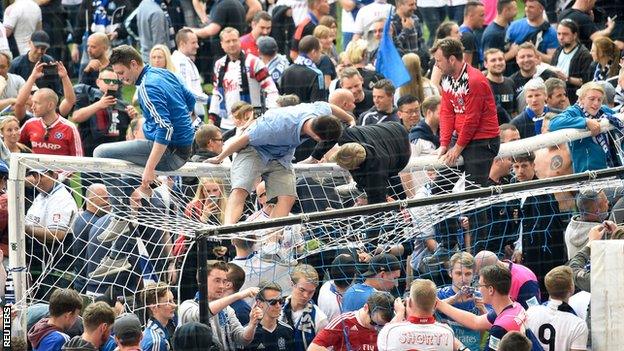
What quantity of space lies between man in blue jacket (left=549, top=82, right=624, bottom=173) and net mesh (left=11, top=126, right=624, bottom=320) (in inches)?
19.4

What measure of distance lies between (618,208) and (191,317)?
309cm

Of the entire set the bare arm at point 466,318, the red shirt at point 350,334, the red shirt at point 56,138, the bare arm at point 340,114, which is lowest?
the red shirt at point 350,334

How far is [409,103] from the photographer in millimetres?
13070

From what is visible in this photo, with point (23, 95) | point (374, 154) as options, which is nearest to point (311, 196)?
point (374, 154)

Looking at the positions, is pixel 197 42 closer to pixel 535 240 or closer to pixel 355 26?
pixel 355 26

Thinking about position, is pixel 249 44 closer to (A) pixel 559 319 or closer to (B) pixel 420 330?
(A) pixel 559 319

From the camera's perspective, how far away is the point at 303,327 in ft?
32.5

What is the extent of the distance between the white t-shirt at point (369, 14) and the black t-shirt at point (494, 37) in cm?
107

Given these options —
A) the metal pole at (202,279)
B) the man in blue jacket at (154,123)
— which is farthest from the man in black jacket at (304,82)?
the metal pole at (202,279)

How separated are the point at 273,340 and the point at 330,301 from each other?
0.62m

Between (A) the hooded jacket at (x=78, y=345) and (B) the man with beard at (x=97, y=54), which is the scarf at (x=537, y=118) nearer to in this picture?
(B) the man with beard at (x=97, y=54)

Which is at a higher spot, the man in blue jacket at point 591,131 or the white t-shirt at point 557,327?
the man in blue jacket at point 591,131

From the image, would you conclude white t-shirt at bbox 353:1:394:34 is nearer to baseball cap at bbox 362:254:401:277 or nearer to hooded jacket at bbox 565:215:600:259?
hooded jacket at bbox 565:215:600:259

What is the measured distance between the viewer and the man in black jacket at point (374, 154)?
10773mm
